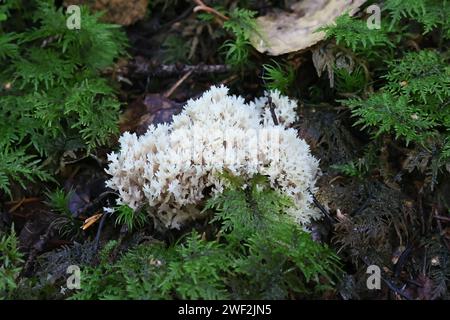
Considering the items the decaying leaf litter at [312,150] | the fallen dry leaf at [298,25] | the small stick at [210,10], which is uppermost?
the small stick at [210,10]

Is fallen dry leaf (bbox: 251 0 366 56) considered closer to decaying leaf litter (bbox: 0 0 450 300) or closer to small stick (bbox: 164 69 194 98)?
decaying leaf litter (bbox: 0 0 450 300)

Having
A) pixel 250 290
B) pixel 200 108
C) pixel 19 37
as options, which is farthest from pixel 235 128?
pixel 19 37

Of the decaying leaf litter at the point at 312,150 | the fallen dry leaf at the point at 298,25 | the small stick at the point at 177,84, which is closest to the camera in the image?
the decaying leaf litter at the point at 312,150

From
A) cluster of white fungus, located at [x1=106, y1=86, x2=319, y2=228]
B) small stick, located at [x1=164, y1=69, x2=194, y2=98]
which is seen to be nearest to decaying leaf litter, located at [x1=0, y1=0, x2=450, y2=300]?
small stick, located at [x1=164, y1=69, x2=194, y2=98]

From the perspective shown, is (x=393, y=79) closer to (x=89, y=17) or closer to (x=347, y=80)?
(x=347, y=80)

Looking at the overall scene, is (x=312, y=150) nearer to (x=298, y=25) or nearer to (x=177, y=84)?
(x=298, y=25)

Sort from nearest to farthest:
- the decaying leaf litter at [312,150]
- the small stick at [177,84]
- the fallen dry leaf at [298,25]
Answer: the decaying leaf litter at [312,150], the fallen dry leaf at [298,25], the small stick at [177,84]

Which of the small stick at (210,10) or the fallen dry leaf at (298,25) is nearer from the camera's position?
the fallen dry leaf at (298,25)

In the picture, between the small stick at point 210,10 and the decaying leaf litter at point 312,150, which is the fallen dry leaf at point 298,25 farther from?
the small stick at point 210,10

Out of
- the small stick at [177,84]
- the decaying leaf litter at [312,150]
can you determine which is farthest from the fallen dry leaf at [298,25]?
the small stick at [177,84]
